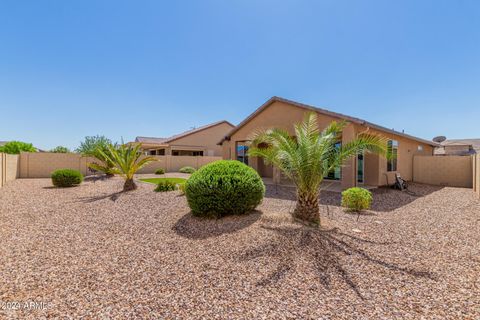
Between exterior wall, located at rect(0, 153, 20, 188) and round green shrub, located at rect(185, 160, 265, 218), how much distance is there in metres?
14.6

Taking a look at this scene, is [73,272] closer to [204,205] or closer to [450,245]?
[204,205]

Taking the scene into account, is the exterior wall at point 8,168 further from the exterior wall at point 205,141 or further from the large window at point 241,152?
the large window at point 241,152

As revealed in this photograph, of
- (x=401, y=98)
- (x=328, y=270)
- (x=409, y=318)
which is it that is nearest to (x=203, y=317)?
(x=328, y=270)

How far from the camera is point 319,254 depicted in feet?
14.5

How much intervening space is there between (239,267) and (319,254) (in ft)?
5.29

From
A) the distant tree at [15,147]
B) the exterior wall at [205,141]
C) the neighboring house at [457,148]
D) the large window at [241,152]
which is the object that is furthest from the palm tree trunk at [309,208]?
the distant tree at [15,147]

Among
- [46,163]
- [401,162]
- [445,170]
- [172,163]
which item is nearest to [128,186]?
[46,163]

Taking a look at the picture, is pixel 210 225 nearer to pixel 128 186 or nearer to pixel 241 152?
pixel 128 186

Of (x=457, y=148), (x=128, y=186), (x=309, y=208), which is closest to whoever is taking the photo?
(x=309, y=208)

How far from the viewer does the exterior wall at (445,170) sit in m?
15.5

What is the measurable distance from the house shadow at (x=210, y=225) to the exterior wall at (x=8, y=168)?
14.4 m

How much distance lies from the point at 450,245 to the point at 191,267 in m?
5.67

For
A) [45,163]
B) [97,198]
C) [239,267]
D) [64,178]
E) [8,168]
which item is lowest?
[239,267]

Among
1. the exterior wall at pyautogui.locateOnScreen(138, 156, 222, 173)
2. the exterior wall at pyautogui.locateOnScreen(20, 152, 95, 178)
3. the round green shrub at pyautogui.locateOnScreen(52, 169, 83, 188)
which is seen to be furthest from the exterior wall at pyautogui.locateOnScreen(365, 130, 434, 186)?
the exterior wall at pyautogui.locateOnScreen(20, 152, 95, 178)
